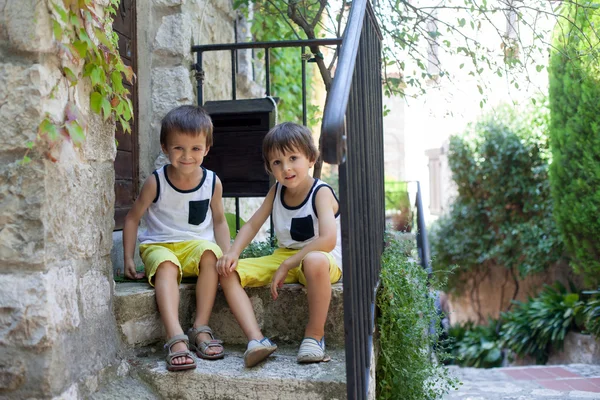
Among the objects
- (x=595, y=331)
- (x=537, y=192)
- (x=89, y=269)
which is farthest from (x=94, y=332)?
(x=537, y=192)

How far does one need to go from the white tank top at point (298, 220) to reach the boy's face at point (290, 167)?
78 millimetres

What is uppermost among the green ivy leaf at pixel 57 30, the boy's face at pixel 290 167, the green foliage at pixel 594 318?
the green ivy leaf at pixel 57 30

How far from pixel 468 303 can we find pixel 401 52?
18.3 ft

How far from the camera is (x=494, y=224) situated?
8.30 metres

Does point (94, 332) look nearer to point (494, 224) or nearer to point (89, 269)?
point (89, 269)

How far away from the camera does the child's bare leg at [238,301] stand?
2.19 metres

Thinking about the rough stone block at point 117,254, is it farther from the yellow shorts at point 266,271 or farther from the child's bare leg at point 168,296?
the yellow shorts at point 266,271

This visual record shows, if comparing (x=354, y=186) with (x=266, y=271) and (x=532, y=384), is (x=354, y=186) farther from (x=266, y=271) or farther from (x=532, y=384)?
(x=532, y=384)

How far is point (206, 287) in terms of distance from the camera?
2.27 meters

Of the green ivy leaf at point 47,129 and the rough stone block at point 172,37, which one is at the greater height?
the rough stone block at point 172,37

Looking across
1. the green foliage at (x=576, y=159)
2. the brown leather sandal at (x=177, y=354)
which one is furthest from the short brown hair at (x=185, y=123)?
the green foliage at (x=576, y=159)

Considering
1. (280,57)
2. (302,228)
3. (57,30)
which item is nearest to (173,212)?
(302,228)

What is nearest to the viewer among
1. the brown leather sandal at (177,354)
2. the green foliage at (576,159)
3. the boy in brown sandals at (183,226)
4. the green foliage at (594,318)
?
the brown leather sandal at (177,354)

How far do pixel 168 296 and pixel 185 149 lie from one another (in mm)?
586
